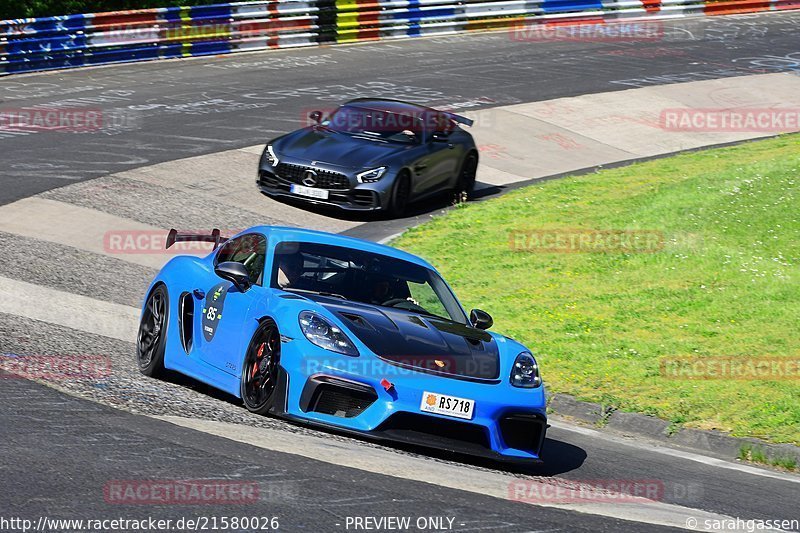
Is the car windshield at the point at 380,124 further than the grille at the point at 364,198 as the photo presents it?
Yes

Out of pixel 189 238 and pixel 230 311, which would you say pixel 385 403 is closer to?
pixel 230 311

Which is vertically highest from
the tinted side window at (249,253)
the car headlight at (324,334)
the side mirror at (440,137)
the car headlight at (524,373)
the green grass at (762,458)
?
the tinted side window at (249,253)

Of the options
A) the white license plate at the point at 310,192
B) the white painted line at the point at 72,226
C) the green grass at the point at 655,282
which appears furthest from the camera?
the white license plate at the point at 310,192

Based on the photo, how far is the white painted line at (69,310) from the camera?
11.2 m

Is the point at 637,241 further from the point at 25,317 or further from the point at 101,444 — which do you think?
the point at 101,444

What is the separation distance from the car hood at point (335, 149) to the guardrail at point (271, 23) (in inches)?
367

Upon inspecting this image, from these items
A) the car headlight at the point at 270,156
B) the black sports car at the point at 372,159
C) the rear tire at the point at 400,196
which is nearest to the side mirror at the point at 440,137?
the black sports car at the point at 372,159

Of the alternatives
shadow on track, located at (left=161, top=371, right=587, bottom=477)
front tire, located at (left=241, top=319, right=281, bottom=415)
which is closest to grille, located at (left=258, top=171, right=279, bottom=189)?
shadow on track, located at (left=161, top=371, right=587, bottom=477)

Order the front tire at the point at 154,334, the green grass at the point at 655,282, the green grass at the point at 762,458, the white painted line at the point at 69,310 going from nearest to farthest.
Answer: the green grass at the point at 762,458 < the front tire at the point at 154,334 < the green grass at the point at 655,282 < the white painted line at the point at 69,310

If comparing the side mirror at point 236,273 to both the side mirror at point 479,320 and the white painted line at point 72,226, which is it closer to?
the side mirror at point 479,320

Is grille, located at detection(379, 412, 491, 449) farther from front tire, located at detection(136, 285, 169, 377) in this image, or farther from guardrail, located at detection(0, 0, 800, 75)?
guardrail, located at detection(0, 0, 800, 75)

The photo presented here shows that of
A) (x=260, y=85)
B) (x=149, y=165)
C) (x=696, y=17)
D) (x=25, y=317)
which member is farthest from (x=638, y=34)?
(x=25, y=317)

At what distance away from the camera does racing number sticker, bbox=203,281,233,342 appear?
9.23m

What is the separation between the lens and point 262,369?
839cm
